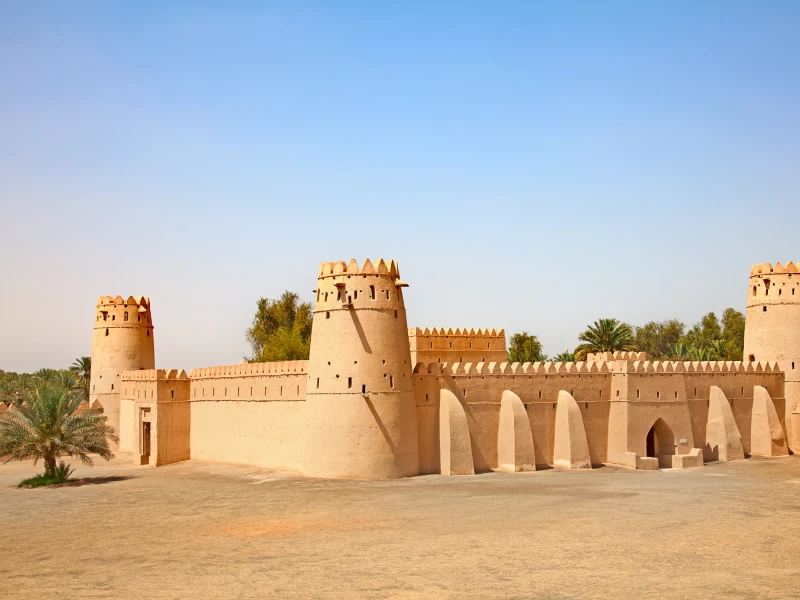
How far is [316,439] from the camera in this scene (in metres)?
28.2

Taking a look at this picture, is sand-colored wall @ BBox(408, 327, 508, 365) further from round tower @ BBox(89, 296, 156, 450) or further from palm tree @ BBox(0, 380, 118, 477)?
palm tree @ BBox(0, 380, 118, 477)

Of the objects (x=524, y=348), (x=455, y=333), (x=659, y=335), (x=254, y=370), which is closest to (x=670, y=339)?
(x=659, y=335)

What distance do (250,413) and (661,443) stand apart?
15452 millimetres

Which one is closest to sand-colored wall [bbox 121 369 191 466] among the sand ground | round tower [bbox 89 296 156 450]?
the sand ground

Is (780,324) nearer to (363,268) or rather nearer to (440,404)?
(440,404)

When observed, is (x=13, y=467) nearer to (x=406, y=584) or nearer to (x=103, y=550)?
(x=103, y=550)

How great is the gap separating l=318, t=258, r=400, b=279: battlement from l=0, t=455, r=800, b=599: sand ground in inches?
263

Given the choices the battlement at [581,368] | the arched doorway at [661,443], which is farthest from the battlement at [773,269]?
the arched doorway at [661,443]

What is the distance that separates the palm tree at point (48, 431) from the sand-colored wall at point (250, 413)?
15.7 feet

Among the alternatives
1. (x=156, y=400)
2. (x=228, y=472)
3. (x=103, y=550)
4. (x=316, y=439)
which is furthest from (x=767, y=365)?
(x=103, y=550)

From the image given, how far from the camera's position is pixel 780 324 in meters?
36.4

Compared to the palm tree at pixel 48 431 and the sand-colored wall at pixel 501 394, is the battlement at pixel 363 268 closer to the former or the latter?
the sand-colored wall at pixel 501 394

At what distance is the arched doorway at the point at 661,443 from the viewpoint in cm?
3266

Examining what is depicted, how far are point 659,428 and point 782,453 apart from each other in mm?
5748
